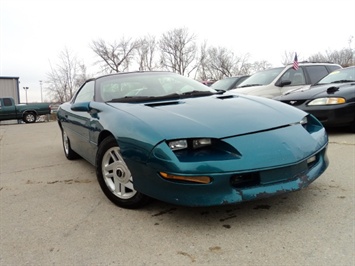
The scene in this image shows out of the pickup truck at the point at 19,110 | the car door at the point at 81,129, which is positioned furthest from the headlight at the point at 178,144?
the pickup truck at the point at 19,110

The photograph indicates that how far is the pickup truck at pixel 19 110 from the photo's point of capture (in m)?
17.8

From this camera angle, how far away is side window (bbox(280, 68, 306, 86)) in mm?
7693

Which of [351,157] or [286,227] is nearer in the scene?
[286,227]

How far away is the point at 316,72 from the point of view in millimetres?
7934

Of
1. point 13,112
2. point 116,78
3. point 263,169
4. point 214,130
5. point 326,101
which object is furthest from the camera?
point 13,112

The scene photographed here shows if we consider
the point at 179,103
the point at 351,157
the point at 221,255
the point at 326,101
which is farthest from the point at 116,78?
the point at 326,101

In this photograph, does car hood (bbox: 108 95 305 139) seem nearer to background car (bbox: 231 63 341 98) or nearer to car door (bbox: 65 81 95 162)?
car door (bbox: 65 81 95 162)

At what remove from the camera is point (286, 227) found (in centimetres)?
210

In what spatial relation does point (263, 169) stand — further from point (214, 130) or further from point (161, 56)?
point (161, 56)

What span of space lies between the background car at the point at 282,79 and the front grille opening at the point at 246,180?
5.56 metres

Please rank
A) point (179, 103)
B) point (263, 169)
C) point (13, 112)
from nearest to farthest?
point (263, 169), point (179, 103), point (13, 112)

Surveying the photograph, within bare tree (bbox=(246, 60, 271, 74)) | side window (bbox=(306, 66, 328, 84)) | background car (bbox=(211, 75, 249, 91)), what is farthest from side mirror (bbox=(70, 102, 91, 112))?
bare tree (bbox=(246, 60, 271, 74))

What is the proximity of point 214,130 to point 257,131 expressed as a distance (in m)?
0.33

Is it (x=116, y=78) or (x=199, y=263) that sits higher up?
(x=116, y=78)
